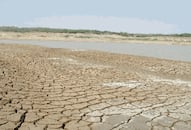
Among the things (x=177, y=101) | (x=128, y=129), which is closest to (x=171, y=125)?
(x=128, y=129)

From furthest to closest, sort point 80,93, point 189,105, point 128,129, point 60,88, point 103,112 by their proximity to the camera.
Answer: point 60,88, point 80,93, point 189,105, point 103,112, point 128,129

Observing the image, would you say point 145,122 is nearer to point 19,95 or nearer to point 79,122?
point 79,122

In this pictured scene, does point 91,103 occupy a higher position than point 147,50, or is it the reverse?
point 91,103

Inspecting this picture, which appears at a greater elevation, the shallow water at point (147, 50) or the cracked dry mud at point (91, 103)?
the cracked dry mud at point (91, 103)

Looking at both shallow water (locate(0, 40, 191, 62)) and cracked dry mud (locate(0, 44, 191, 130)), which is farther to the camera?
shallow water (locate(0, 40, 191, 62))

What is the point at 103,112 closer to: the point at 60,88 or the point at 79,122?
the point at 79,122

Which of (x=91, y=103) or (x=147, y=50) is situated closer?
(x=91, y=103)

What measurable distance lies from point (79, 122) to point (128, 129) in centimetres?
65

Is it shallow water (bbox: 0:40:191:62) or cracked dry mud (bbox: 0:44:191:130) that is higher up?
cracked dry mud (bbox: 0:44:191:130)

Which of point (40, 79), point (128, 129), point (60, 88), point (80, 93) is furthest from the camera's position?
point (40, 79)

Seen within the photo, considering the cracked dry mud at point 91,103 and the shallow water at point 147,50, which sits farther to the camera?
the shallow water at point 147,50

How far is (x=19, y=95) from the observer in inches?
212

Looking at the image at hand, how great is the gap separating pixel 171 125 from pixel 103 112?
0.99 meters

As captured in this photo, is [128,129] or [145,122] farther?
[145,122]
